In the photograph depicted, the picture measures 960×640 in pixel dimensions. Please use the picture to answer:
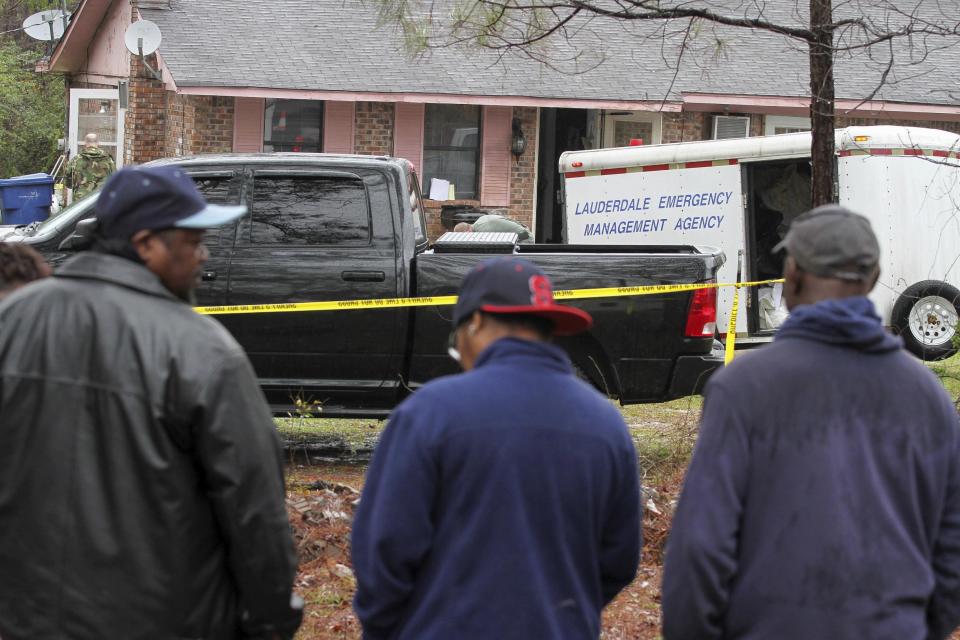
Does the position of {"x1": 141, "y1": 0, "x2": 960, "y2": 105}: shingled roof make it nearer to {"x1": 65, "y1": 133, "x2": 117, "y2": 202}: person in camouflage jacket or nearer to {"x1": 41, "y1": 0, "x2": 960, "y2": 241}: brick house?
{"x1": 41, "y1": 0, "x2": 960, "y2": 241}: brick house

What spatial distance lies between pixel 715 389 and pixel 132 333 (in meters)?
1.31

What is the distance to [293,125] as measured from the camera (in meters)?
19.9

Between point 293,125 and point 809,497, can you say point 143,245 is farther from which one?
point 293,125

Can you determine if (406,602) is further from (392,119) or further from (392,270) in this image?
(392,119)

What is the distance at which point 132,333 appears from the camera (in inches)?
111

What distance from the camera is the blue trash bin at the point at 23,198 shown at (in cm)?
1811

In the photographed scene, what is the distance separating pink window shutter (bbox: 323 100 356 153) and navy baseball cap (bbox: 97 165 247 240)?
55.9ft

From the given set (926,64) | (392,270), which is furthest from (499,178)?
(392,270)

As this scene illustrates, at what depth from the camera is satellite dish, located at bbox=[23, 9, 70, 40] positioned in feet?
77.2

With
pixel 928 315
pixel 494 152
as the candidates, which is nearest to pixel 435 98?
pixel 494 152

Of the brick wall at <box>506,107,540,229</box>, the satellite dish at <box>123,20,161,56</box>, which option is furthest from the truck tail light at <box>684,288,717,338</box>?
the brick wall at <box>506,107,540,229</box>

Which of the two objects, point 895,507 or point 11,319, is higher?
point 11,319

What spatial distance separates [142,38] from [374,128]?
395cm

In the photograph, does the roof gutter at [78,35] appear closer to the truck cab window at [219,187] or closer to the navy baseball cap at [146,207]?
the truck cab window at [219,187]
